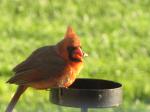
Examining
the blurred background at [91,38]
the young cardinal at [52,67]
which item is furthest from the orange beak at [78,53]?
the blurred background at [91,38]

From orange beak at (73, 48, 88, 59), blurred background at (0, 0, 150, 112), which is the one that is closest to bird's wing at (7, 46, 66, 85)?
orange beak at (73, 48, 88, 59)

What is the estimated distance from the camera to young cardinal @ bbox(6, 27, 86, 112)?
4218mm

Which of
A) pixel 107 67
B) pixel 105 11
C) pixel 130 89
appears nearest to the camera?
pixel 130 89

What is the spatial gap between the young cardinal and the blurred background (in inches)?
131

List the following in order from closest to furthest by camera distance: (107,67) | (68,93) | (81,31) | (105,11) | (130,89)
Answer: (68,93) → (130,89) → (107,67) → (81,31) → (105,11)

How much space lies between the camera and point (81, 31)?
1077 centimetres

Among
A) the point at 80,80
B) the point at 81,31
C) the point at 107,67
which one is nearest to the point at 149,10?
the point at 81,31

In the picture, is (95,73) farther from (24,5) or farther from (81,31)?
(24,5)

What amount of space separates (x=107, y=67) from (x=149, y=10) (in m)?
3.27

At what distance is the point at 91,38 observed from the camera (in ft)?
34.6

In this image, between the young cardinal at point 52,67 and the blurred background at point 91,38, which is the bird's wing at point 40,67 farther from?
the blurred background at point 91,38

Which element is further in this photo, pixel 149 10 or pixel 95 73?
pixel 149 10

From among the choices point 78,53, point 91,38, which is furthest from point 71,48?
point 91,38

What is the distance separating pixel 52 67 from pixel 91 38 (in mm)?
6279
